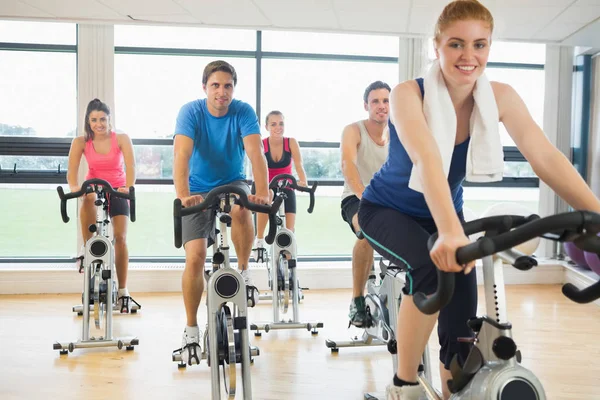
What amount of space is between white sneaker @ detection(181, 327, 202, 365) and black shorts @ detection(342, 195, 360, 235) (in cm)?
96

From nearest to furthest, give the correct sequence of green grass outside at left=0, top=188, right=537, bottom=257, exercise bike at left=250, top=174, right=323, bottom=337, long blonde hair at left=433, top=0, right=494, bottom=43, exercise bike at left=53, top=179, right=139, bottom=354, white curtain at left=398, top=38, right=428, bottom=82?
long blonde hair at left=433, top=0, right=494, bottom=43 < exercise bike at left=53, top=179, right=139, bottom=354 < exercise bike at left=250, top=174, right=323, bottom=337 < white curtain at left=398, top=38, right=428, bottom=82 < green grass outside at left=0, top=188, right=537, bottom=257

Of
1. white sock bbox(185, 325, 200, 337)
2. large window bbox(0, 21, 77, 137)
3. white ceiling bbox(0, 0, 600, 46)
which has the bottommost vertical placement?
white sock bbox(185, 325, 200, 337)

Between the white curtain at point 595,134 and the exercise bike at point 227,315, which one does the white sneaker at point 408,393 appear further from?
the white curtain at point 595,134

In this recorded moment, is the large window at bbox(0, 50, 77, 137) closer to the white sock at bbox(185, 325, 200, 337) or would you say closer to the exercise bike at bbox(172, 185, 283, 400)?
the white sock at bbox(185, 325, 200, 337)

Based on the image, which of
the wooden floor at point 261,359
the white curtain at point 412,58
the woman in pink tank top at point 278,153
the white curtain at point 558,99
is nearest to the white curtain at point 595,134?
the white curtain at point 558,99

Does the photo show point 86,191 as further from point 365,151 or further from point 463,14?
point 463,14

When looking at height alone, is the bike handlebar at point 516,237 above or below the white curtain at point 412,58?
below

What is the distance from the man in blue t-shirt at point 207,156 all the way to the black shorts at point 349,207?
0.50 meters

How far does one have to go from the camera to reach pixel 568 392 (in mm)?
3117

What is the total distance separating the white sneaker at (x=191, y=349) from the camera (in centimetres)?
301

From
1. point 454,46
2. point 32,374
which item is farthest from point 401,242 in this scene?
point 32,374

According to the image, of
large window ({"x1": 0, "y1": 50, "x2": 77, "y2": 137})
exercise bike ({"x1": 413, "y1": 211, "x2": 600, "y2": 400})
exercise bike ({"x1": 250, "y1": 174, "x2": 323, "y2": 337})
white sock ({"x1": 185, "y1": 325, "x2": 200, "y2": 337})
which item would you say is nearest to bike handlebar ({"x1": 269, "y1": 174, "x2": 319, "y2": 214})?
exercise bike ({"x1": 250, "y1": 174, "x2": 323, "y2": 337})

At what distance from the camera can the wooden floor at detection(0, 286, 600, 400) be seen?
3.16m

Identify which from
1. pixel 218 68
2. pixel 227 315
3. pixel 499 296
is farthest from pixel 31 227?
pixel 499 296
